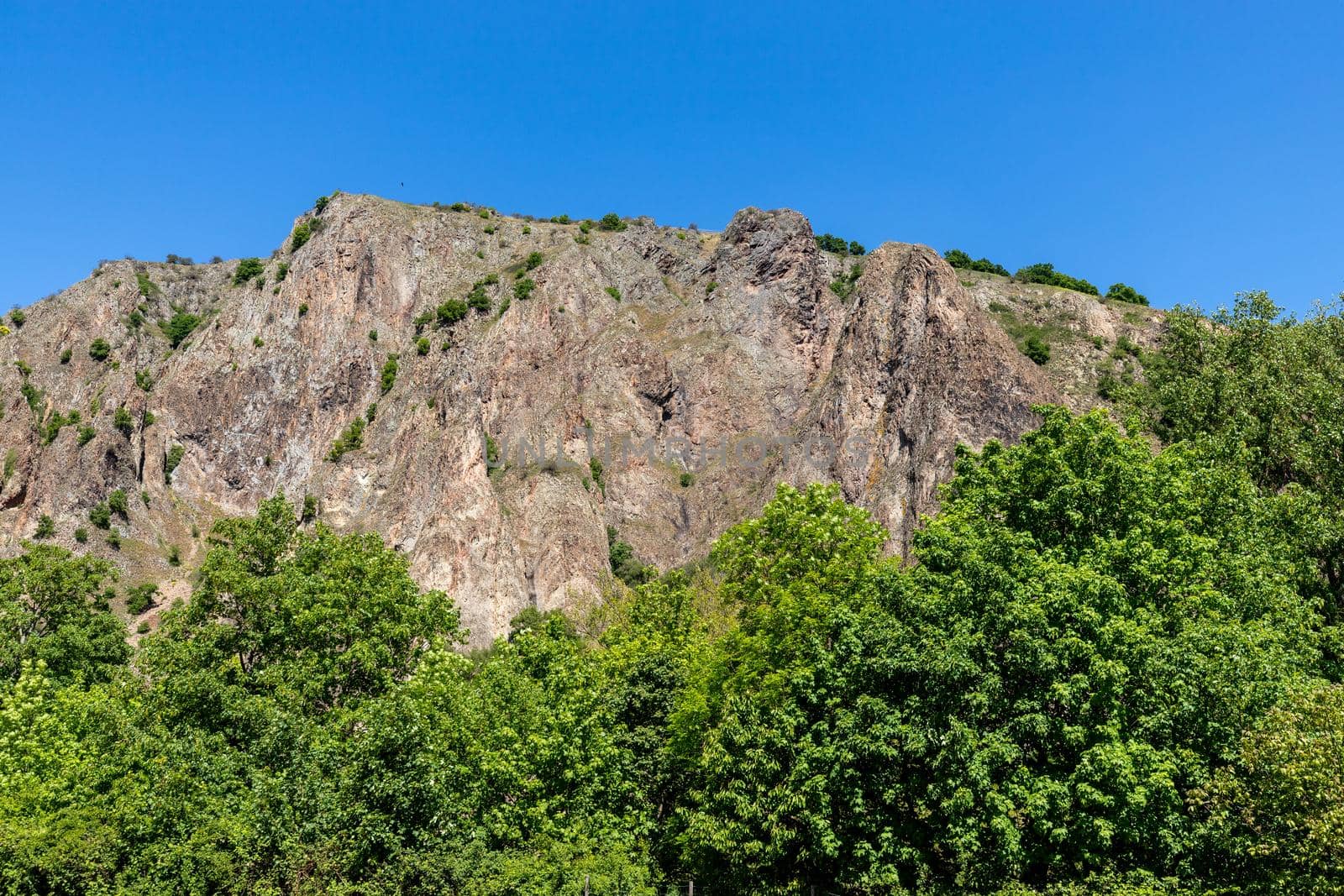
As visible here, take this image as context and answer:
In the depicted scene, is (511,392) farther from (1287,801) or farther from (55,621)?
(1287,801)

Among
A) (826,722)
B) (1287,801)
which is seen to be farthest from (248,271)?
(1287,801)

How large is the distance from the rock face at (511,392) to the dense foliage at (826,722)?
49.1 meters

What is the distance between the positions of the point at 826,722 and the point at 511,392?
82983mm

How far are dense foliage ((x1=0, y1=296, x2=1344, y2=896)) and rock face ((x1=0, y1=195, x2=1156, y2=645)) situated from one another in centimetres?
4909

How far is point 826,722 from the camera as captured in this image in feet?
88.4

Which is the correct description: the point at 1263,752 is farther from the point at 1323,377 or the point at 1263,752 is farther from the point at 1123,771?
the point at 1323,377

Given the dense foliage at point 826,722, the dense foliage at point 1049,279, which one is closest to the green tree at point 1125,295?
the dense foliage at point 1049,279

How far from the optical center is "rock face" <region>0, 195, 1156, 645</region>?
3627 inches

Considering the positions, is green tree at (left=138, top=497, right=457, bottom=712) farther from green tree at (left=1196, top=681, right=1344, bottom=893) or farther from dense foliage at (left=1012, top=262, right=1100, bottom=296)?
dense foliage at (left=1012, top=262, right=1100, bottom=296)

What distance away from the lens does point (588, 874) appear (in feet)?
83.1

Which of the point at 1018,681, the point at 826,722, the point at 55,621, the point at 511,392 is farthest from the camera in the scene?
the point at 511,392

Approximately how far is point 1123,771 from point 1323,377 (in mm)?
26076

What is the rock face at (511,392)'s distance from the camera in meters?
92.1

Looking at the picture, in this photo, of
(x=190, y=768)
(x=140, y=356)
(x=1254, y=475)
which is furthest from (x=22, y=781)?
(x=140, y=356)
